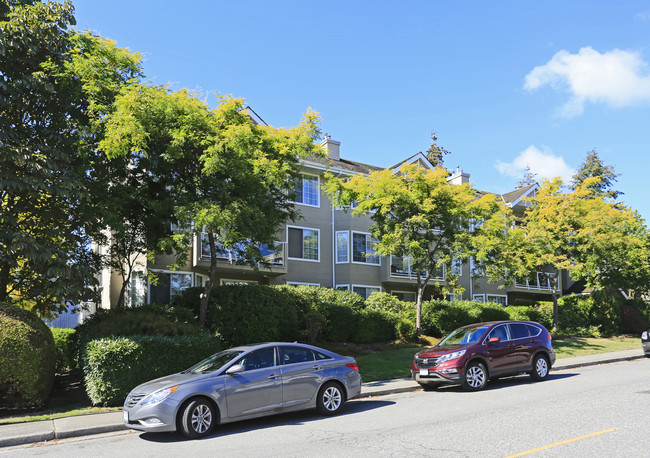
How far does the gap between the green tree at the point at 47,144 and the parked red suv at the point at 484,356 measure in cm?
914

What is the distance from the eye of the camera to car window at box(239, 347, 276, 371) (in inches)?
373

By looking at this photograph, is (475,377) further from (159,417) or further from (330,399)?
(159,417)

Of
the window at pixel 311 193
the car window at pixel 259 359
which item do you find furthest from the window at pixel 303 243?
the car window at pixel 259 359

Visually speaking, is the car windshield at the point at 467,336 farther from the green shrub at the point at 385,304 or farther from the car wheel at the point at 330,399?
the green shrub at the point at 385,304

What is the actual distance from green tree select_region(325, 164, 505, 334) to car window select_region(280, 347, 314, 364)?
33.1 feet

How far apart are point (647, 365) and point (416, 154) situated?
1709 centimetres

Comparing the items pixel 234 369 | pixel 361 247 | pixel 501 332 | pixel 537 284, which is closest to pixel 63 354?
Answer: pixel 234 369

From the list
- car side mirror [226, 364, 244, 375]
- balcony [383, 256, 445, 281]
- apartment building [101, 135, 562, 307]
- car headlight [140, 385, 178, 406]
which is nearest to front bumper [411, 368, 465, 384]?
car side mirror [226, 364, 244, 375]

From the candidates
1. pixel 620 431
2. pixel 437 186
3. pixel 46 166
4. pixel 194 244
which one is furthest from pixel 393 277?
pixel 620 431

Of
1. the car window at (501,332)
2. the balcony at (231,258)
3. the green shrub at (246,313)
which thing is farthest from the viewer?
the balcony at (231,258)

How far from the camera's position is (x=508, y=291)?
3706 centimetres

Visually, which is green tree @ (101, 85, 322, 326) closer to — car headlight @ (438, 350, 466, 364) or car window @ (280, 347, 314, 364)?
car window @ (280, 347, 314, 364)

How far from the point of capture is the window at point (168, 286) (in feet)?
72.0

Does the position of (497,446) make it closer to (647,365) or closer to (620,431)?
(620,431)
